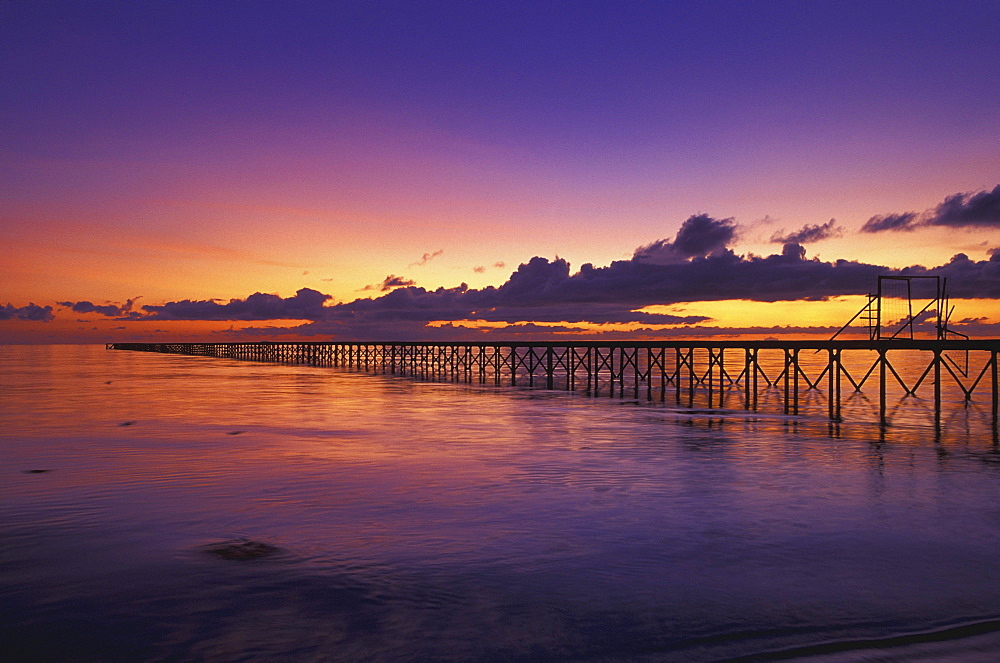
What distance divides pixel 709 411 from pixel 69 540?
88.7ft

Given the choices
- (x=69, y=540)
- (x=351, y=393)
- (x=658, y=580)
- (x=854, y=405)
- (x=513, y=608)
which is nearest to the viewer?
(x=513, y=608)

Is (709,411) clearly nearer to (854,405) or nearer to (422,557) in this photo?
(854,405)

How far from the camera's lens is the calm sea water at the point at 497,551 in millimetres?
6285

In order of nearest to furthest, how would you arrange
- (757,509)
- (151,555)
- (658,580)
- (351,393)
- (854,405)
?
(658,580) → (151,555) → (757,509) → (854,405) → (351,393)

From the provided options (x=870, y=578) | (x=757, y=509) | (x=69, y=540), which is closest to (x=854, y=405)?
(x=757, y=509)

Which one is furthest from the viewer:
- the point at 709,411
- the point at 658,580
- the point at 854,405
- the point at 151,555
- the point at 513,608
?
the point at 854,405

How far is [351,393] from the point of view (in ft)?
138

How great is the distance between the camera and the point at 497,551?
9.04 m

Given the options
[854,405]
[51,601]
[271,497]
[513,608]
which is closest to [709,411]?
[854,405]

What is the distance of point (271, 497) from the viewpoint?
12.3 m

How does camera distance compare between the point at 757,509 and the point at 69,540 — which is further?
the point at 757,509

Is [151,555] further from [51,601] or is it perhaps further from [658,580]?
[658,580]

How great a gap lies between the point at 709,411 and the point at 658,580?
975 inches

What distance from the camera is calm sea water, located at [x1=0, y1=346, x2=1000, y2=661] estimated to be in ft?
20.6
